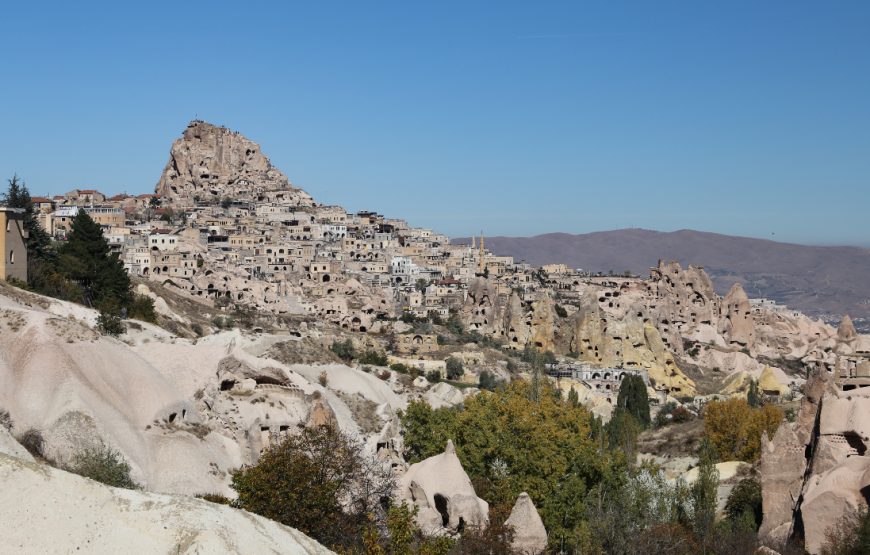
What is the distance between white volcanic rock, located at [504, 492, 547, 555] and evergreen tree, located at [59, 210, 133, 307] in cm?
2187

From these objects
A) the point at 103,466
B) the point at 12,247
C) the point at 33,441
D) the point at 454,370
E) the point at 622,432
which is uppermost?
the point at 12,247

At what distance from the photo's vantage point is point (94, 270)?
146 feet

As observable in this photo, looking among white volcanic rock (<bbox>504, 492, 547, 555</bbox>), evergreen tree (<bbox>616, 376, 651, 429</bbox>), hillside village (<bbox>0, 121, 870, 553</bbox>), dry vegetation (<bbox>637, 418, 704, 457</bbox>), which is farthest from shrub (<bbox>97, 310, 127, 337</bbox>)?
evergreen tree (<bbox>616, 376, 651, 429</bbox>)

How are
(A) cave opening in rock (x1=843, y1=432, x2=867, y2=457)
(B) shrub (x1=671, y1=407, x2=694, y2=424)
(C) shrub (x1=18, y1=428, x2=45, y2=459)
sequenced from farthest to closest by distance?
1. (B) shrub (x1=671, y1=407, x2=694, y2=424)
2. (A) cave opening in rock (x1=843, y1=432, x2=867, y2=457)
3. (C) shrub (x1=18, y1=428, x2=45, y2=459)

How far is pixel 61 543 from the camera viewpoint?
1266 centimetres

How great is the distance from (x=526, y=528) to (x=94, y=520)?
50.0 ft

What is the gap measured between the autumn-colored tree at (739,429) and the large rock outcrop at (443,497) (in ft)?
54.9

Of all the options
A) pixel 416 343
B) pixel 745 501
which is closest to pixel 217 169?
pixel 416 343

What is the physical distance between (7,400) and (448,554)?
431 inches

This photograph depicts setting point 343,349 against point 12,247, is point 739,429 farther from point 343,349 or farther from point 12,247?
point 12,247

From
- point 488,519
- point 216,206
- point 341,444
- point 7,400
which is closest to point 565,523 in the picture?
point 488,519

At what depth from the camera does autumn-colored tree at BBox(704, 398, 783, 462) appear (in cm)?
4197

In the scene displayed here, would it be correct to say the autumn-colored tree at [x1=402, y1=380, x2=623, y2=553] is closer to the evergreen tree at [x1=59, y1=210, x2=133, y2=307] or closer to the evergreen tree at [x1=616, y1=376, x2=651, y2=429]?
the evergreen tree at [x1=59, y1=210, x2=133, y2=307]

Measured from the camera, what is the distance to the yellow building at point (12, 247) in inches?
1465
